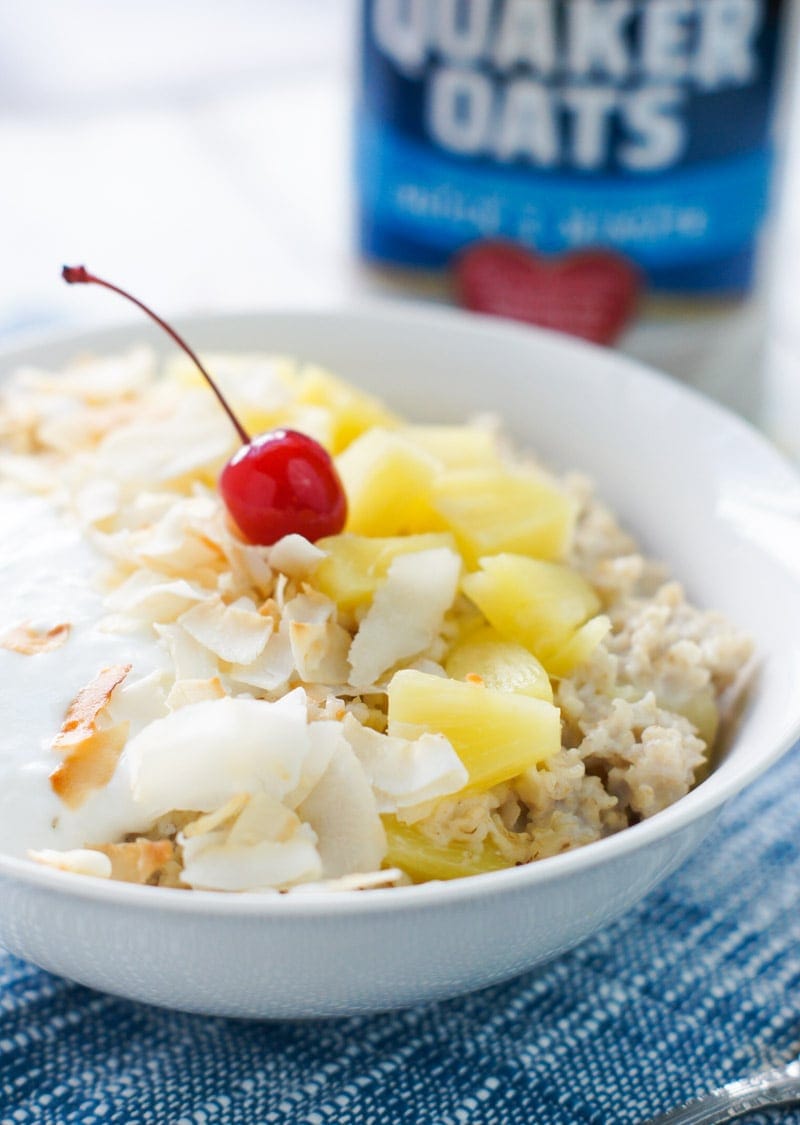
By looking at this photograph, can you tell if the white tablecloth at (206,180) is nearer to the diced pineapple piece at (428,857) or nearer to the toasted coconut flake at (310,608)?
the toasted coconut flake at (310,608)

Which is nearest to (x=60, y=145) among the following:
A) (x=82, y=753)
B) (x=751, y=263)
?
(x=751, y=263)

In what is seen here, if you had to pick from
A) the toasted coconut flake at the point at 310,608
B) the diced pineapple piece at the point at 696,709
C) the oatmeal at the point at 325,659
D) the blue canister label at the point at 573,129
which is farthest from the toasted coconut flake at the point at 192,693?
the blue canister label at the point at 573,129

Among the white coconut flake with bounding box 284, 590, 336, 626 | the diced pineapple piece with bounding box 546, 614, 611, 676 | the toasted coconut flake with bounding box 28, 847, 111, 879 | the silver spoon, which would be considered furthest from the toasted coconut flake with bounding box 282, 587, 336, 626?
the silver spoon

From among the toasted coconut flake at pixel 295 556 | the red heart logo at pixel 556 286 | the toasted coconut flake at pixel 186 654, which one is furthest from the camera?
the red heart logo at pixel 556 286

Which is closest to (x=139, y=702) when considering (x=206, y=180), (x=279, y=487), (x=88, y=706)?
(x=88, y=706)

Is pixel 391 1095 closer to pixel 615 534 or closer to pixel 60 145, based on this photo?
pixel 615 534
